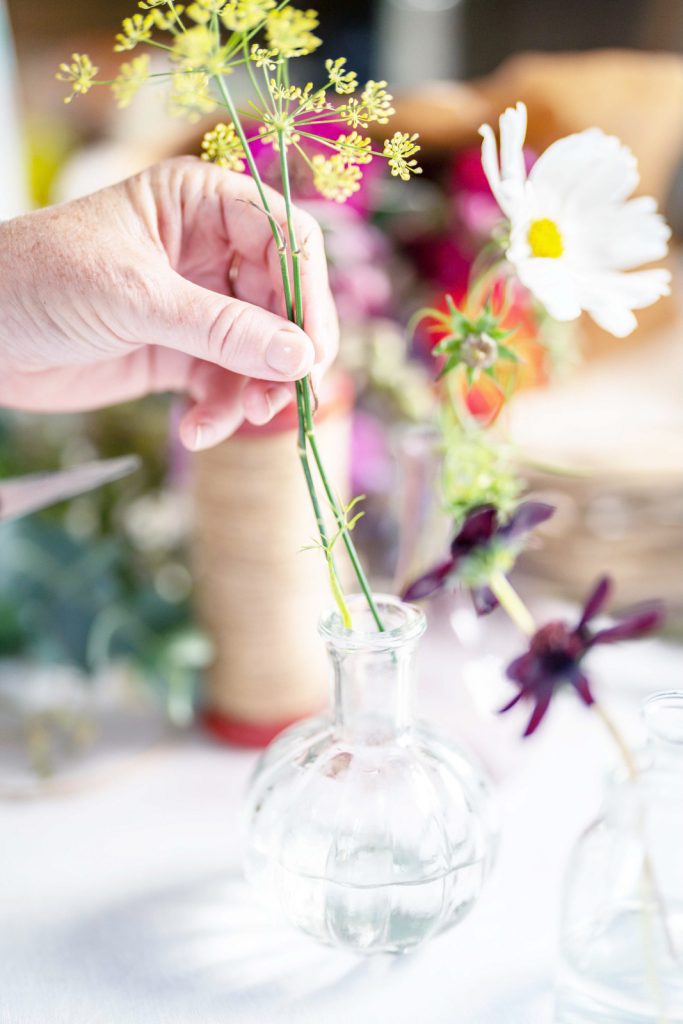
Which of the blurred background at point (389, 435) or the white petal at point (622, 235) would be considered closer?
the white petal at point (622, 235)

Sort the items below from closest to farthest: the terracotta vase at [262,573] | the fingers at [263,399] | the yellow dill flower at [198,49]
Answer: the yellow dill flower at [198,49], the fingers at [263,399], the terracotta vase at [262,573]

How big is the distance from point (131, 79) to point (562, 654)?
25 centimetres

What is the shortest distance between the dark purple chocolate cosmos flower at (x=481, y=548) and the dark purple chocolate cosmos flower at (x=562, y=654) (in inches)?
1.5

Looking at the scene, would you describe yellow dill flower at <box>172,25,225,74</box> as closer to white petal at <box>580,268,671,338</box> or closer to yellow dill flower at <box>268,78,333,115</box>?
yellow dill flower at <box>268,78,333,115</box>

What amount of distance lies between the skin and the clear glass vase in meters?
0.20

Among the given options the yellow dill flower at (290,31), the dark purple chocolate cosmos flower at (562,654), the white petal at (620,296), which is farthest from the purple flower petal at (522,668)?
the yellow dill flower at (290,31)

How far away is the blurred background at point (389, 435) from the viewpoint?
0.65 m

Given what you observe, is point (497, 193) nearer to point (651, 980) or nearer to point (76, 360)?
point (76, 360)

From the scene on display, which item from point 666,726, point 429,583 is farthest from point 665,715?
point 429,583

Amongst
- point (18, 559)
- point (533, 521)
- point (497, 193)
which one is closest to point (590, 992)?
point (533, 521)

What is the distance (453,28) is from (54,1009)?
2.66 metres

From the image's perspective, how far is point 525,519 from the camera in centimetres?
41

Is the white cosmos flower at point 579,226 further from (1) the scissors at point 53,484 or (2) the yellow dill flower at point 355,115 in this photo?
(1) the scissors at point 53,484

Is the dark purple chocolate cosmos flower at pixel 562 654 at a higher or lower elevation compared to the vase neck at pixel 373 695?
higher
